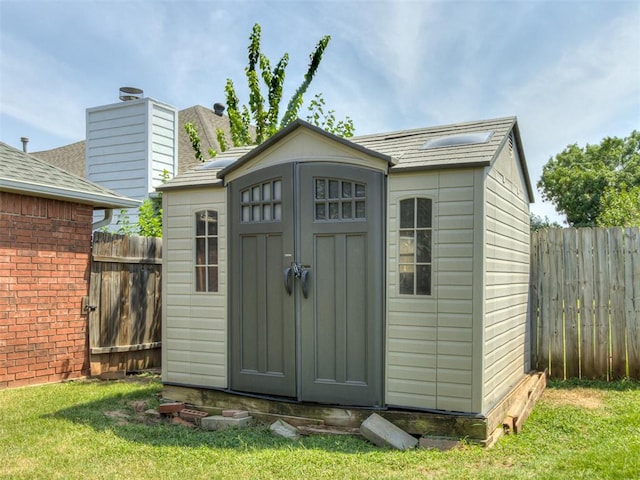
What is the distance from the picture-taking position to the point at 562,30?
722 cm

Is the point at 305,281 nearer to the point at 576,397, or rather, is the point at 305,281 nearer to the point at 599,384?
the point at 576,397

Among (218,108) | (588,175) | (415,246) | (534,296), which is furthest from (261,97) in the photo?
(588,175)

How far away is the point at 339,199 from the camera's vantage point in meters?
4.87

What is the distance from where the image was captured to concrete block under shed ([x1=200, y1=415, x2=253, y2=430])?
16.1ft

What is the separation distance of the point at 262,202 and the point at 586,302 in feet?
14.8

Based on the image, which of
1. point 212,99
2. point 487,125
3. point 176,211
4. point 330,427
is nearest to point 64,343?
point 176,211

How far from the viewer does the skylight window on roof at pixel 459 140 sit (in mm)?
4781

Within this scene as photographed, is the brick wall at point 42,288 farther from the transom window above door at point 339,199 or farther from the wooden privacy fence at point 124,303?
the transom window above door at point 339,199

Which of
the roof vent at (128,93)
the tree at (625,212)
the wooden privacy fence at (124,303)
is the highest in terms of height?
the roof vent at (128,93)

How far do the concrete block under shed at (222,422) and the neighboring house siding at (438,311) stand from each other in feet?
4.55

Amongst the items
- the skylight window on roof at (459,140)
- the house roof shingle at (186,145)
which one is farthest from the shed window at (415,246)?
the house roof shingle at (186,145)

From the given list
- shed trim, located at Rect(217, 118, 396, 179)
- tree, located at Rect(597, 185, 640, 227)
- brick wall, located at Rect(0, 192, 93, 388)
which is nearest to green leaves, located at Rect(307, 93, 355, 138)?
tree, located at Rect(597, 185, 640, 227)

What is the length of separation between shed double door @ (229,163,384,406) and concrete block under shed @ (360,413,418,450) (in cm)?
25

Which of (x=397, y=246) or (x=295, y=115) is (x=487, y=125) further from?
(x=295, y=115)
